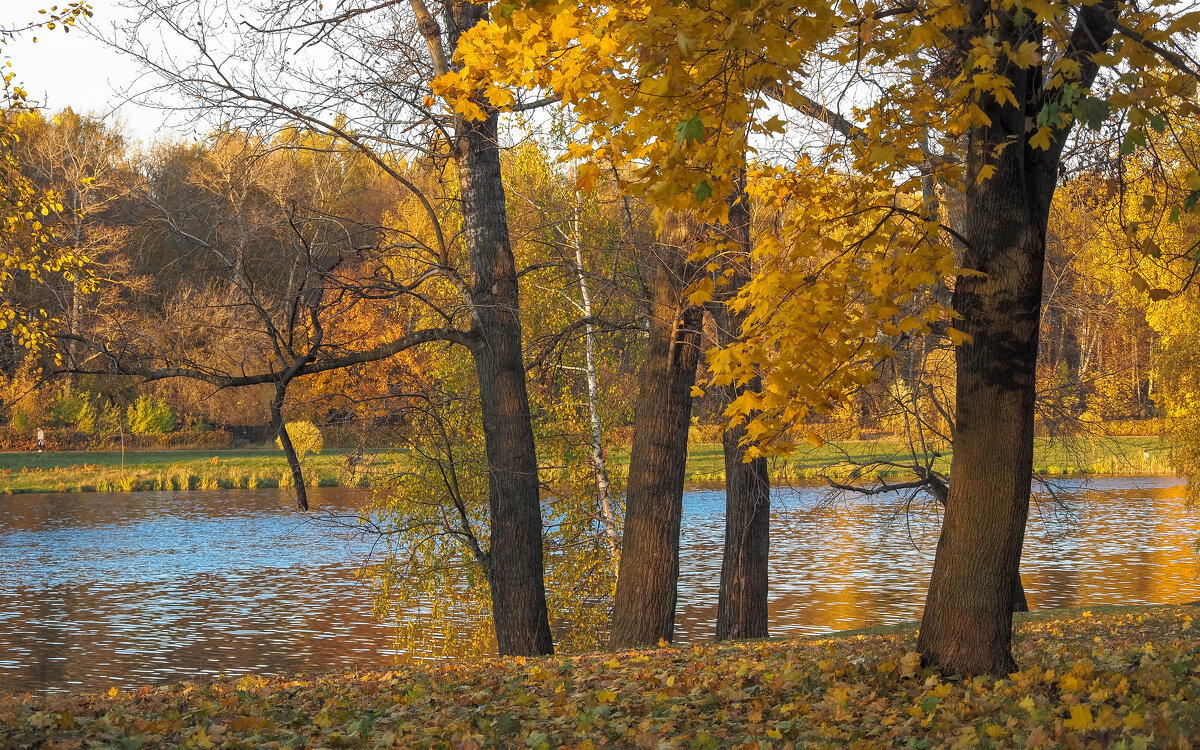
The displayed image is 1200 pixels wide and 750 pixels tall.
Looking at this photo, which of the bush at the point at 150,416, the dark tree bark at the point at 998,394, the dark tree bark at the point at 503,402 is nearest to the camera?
the dark tree bark at the point at 998,394

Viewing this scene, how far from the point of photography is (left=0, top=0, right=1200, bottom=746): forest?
4.68m

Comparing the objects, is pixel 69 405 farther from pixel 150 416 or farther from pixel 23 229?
pixel 23 229

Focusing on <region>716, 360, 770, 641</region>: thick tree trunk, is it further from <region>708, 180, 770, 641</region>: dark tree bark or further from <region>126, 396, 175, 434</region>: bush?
<region>126, 396, 175, 434</region>: bush

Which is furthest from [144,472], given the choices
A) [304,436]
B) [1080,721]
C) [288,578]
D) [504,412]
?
[1080,721]

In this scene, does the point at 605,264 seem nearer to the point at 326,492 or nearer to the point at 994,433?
the point at 994,433

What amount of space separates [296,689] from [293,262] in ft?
12.5

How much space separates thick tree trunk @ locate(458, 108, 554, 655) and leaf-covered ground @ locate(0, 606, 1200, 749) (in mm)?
2346

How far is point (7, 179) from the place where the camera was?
12.0 metres

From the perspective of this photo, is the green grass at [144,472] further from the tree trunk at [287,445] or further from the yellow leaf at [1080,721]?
the yellow leaf at [1080,721]

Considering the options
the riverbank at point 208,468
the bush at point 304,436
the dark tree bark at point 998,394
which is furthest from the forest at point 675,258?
the riverbank at point 208,468

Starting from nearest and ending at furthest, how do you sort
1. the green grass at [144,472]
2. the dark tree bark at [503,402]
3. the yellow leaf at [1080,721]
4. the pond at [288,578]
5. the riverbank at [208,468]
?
the yellow leaf at [1080,721] < the dark tree bark at [503,402] < the pond at [288,578] < the riverbank at [208,468] < the green grass at [144,472]

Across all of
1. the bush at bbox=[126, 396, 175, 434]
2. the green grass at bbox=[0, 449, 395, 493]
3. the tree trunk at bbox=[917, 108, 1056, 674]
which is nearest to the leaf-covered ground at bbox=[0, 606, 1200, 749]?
the tree trunk at bbox=[917, 108, 1056, 674]

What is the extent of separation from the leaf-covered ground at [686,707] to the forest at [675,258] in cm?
25

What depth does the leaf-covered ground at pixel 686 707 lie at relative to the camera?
165 inches
